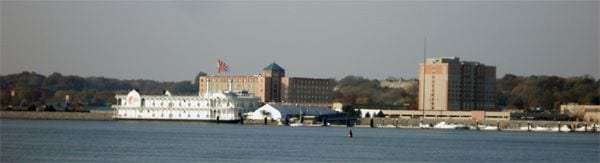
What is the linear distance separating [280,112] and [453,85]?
38.3 m

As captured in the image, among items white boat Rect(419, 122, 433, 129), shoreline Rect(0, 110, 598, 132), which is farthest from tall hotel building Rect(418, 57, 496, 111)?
white boat Rect(419, 122, 433, 129)

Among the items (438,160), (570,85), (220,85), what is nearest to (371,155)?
(438,160)

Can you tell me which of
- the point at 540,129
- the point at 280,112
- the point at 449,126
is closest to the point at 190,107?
the point at 280,112

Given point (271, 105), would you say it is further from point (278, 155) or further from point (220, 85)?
point (278, 155)

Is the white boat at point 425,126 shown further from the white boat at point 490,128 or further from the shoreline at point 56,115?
the shoreline at point 56,115

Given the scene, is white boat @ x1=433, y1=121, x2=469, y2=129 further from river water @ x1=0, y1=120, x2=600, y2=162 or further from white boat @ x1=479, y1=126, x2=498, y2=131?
river water @ x1=0, y1=120, x2=600, y2=162

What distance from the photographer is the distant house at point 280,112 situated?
427ft

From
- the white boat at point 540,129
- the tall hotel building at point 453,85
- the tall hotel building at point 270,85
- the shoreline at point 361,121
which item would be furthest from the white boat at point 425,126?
the tall hotel building at point 270,85

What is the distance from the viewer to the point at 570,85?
185875 millimetres

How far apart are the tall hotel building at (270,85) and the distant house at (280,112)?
22333mm

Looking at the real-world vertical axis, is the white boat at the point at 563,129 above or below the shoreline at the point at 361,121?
below

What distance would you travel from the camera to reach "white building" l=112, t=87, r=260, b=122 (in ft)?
431

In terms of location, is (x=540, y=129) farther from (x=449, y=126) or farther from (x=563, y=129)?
(x=449, y=126)

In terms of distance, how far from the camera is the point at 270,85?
16438 cm
